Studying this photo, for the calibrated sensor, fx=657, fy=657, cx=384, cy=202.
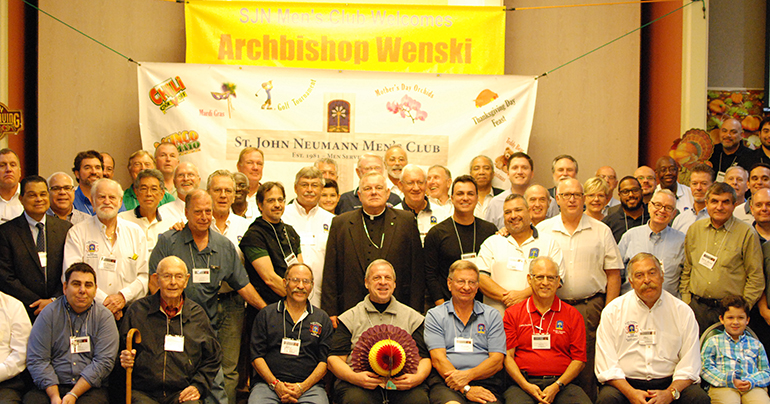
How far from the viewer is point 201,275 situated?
4207mm

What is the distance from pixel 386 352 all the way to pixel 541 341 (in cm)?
99

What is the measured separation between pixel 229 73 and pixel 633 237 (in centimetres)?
403

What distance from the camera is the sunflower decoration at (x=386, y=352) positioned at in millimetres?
3879

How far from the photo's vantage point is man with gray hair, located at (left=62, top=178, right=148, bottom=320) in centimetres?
418

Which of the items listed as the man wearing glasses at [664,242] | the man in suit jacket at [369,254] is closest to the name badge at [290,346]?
the man in suit jacket at [369,254]

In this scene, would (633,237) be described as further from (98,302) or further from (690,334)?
(98,302)

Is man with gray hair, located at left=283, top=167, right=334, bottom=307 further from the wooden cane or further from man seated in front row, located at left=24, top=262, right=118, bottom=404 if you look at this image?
man seated in front row, located at left=24, top=262, right=118, bottom=404

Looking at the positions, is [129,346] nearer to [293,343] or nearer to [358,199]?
[293,343]

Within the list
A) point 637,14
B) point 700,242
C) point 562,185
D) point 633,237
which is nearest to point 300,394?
point 562,185

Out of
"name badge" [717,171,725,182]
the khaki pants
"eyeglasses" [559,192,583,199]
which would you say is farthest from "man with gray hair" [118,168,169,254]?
"name badge" [717,171,725,182]

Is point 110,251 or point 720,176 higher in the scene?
point 720,176

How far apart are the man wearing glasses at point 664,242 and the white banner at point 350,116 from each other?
6.43 ft

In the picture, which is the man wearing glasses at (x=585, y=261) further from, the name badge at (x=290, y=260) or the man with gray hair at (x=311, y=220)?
the name badge at (x=290, y=260)

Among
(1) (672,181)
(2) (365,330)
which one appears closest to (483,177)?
(1) (672,181)
